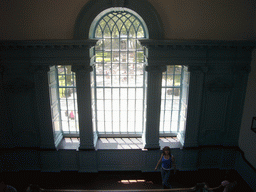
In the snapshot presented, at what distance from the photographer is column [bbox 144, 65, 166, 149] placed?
7434 mm

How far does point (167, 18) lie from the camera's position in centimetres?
702

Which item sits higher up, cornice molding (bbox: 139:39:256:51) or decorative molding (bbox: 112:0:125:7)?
decorative molding (bbox: 112:0:125:7)

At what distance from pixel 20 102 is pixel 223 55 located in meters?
7.31

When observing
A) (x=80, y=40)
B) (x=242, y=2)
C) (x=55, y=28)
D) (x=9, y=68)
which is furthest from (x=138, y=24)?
(x=9, y=68)

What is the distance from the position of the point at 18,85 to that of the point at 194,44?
6.12 m

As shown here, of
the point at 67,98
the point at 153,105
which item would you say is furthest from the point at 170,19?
the point at 67,98

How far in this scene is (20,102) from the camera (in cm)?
777

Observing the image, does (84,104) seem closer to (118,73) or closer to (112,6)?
(118,73)

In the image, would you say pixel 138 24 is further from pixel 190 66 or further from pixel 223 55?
pixel 223 55

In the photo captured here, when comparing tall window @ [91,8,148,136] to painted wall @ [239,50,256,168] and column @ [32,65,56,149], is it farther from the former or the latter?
painted wall @ [239,50,256,168]

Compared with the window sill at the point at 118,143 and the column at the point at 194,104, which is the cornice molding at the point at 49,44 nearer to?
the column at the point at 194,104

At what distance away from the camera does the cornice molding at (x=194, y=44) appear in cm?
686

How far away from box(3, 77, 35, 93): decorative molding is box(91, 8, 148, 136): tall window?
2.30 meters

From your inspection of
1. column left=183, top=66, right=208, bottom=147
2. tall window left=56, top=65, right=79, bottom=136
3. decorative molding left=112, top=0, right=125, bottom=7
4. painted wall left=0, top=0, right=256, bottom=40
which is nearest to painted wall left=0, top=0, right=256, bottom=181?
painted wall left=0, top=0, right=256, bottom=40
